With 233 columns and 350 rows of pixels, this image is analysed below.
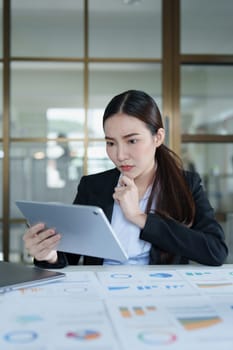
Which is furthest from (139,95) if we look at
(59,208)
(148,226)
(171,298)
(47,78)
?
(47,78)

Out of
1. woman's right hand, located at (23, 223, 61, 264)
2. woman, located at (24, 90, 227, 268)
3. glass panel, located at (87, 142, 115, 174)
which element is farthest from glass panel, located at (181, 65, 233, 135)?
woman's right hand, located at (23, 223, 61, 264)

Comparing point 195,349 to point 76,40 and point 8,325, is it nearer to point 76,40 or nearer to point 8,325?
point 8,325

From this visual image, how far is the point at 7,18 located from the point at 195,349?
2891 millimetres

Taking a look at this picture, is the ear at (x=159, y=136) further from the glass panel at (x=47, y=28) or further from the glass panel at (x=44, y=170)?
the glass panel at (x=47, y=28)

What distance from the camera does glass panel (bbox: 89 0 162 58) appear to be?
313cm

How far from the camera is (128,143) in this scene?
1.38 m

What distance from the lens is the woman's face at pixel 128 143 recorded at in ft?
4.52

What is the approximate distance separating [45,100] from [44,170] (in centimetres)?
49

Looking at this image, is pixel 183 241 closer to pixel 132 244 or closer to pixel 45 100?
pixel 132 244

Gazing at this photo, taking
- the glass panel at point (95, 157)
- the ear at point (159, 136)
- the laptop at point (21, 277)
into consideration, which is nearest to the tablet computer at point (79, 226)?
the laptop at point (21, 277)

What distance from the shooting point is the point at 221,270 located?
3.95 feet

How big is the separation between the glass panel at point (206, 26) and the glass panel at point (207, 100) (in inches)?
5.5

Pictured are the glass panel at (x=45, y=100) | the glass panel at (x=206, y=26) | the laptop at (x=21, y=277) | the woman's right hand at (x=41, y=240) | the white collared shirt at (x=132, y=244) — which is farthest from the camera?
the glass panel at (x=206, y=26)

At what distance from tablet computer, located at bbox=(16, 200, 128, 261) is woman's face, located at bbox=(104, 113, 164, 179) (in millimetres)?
346
